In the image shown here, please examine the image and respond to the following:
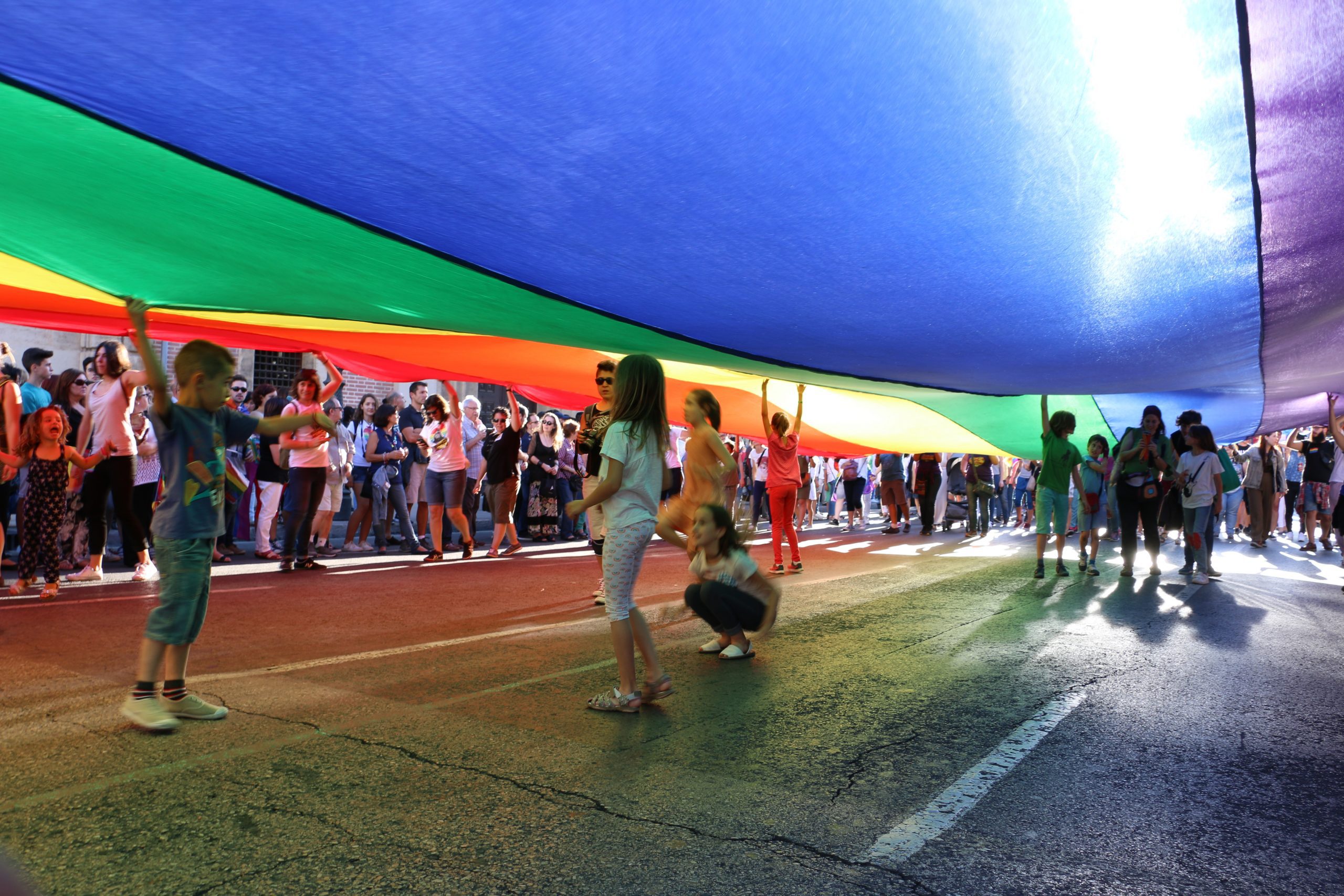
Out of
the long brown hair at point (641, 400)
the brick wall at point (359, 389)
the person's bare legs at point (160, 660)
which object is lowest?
the person's bare legs at point (160, 660)

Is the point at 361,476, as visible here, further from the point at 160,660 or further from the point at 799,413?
the point at 160,660

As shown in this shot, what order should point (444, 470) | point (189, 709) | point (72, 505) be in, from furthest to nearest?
point (444, 470), point (72, 505), point (189, 709)

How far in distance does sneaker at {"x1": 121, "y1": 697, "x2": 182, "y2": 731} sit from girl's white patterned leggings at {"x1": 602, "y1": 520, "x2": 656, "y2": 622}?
1.86 metres

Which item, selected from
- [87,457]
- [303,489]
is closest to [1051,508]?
[303,489]

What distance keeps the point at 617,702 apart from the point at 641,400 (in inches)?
→ 55.1

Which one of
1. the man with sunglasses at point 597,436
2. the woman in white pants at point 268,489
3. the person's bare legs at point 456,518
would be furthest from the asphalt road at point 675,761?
the person's bare legs at point 456,518

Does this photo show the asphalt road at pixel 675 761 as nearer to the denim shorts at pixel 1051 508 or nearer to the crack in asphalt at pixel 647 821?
the crack in asphalt at pixel 647 821

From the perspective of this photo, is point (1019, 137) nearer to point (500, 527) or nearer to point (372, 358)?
point (372, 358)

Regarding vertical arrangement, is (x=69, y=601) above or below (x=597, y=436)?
below

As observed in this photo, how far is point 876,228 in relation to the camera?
4.46 meters

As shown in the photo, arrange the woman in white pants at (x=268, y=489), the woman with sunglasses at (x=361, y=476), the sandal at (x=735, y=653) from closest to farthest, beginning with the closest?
the sandal at (x=735, y=653) < the woman in white pants at (x=268, y=489) < the woman with sunglasses at (x=361, y=476)

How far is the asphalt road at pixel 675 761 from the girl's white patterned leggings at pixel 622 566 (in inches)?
19.2

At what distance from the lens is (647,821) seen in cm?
302

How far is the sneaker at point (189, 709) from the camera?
157 inches
